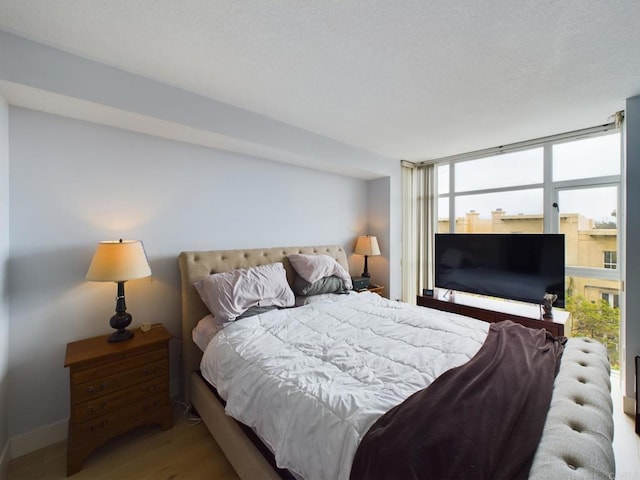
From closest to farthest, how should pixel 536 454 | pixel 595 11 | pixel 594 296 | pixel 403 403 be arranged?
pixel 536 454 < pixel 403 403 < pixel 595 11 < pixel 594 296

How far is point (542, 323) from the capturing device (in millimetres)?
2480

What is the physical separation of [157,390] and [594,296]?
13.2ft

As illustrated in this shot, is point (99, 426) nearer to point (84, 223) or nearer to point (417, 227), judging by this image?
point (84, 223)

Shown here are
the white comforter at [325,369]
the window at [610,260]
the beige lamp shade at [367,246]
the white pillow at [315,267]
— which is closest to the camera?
the white comforter at [325,369]

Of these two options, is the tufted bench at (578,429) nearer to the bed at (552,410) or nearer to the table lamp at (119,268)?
the bed at (552,410)

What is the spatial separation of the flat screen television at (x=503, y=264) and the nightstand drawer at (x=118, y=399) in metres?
3.11

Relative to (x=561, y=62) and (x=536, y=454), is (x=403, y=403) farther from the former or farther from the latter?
(x=561, y=62)

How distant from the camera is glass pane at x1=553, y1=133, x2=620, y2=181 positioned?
261cm

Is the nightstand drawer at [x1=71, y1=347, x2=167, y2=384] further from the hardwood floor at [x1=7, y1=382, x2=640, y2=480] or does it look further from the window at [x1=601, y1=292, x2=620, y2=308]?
the window at [x1=601, y1=292, x2=620, y2=308]

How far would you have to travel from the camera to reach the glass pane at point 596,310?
2631 millimetres

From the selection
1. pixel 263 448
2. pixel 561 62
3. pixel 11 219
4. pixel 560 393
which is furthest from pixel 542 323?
pixel 11 219

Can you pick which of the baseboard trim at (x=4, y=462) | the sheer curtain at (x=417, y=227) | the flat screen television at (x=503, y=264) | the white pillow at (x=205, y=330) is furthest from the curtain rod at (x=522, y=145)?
the baseboard trim at (x=4, y=462)

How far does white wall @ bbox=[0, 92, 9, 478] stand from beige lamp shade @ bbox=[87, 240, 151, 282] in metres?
0.44

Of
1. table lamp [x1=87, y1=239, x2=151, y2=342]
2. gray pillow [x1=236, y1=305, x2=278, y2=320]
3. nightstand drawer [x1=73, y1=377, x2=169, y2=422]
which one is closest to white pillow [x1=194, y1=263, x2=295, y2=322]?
gray pillow [x1=236, y1=305, x2=278, y2=320]
